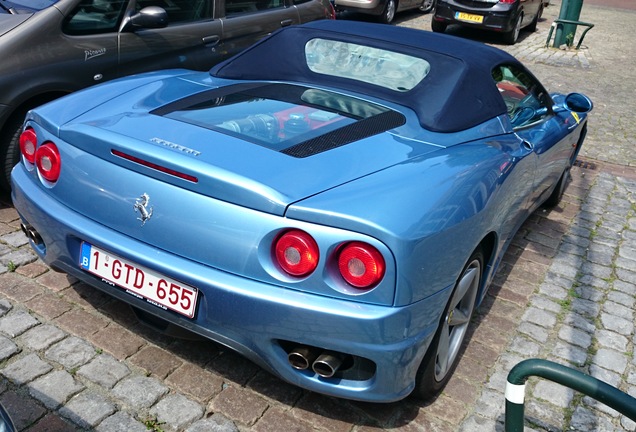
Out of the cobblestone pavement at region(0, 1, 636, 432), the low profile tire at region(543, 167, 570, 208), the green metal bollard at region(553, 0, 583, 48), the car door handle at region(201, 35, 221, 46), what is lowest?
the green metal bollard at region(553, 0, 583, 48)

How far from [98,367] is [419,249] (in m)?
1.48

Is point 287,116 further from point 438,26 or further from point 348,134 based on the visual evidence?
point 438,26

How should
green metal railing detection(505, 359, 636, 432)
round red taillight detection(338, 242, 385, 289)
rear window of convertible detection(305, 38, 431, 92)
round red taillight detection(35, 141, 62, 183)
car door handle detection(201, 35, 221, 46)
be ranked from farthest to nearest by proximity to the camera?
1. car door handle detection(201, 35, 221, 46)
2. rear window of convertible detection(305, 38, 431, 92)
3. round red taillight detection(35, 141, 62, 183)
4. round red taillight detection(338, 242, 385, 289)
5. green metal railing detection(505, 359, 636, 432)

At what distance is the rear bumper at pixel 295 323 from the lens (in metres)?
2.43

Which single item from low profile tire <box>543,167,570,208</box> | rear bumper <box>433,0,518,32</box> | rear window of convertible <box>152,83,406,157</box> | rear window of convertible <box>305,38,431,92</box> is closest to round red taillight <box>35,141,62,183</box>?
rear window of convertible <box>152,83,406,157</box>

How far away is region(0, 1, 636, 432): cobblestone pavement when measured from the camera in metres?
2.79

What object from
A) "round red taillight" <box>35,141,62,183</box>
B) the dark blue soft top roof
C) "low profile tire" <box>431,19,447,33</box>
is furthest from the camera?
"low profile tire" <box>431,19,447,33</box>

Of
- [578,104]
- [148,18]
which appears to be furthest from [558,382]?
[148,18]

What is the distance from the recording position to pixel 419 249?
2479 millimetres

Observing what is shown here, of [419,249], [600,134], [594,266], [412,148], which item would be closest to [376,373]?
[419,249]

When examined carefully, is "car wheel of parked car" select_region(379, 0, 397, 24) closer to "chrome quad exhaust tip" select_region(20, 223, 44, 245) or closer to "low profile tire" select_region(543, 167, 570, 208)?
"low profile tire" select_region(543, 167, 570, 208)

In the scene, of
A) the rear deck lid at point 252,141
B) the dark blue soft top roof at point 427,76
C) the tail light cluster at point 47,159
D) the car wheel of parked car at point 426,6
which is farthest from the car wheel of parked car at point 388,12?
the tail light cluster at point 47,159

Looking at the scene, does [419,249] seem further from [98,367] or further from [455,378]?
[98,367]

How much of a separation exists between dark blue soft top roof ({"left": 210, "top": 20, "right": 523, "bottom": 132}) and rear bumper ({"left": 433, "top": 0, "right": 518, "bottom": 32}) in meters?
9.16
